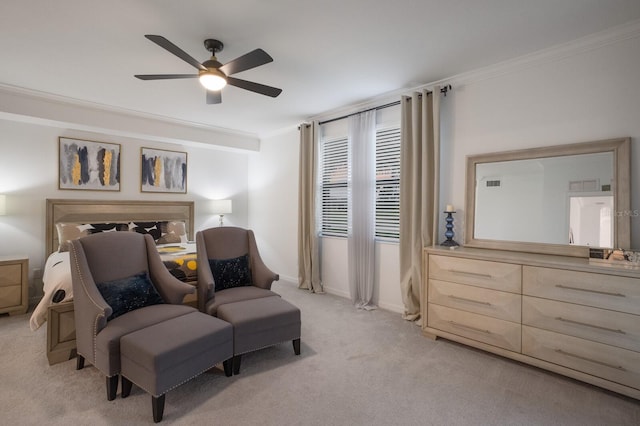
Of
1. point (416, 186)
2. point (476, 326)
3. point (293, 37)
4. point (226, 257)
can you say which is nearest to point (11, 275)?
point (226, 257)

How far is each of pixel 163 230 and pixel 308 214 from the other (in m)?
2.22

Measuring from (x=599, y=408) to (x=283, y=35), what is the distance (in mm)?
3479

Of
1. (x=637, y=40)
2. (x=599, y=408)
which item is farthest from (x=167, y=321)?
(x=637, y=40)

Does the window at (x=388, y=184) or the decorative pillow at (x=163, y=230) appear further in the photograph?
the decorative pillow at (x=163, y=230)

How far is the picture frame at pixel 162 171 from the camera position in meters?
5.06

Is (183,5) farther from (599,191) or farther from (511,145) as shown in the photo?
(599,191)

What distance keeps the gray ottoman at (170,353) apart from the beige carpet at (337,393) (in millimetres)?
190

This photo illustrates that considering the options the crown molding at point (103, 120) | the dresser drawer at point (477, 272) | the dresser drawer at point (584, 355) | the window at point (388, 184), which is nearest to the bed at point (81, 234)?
the crown molding at point (103, 120)

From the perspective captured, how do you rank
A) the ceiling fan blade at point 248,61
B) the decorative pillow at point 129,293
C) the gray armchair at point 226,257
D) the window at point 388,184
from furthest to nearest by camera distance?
the window at point 388,184 → the gray armchair at point 226,257 → the decorative pillow at point 129,293 → the ceiling fan blade at point 248,61

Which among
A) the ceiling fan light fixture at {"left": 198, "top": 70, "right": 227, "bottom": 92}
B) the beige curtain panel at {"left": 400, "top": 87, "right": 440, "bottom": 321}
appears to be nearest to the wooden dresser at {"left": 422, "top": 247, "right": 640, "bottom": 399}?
the beige curtain panel at {"left": 400, "top": 87, "right": 440, "bottom": 321}

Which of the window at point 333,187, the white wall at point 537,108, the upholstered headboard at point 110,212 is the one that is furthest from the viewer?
the window at point 333,187

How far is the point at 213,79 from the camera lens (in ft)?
8.39

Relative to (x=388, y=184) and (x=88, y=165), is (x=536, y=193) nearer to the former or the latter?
(x=388, y=184)

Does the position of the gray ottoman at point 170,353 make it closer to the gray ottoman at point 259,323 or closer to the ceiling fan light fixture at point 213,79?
the gray ottoman at point 259,323
